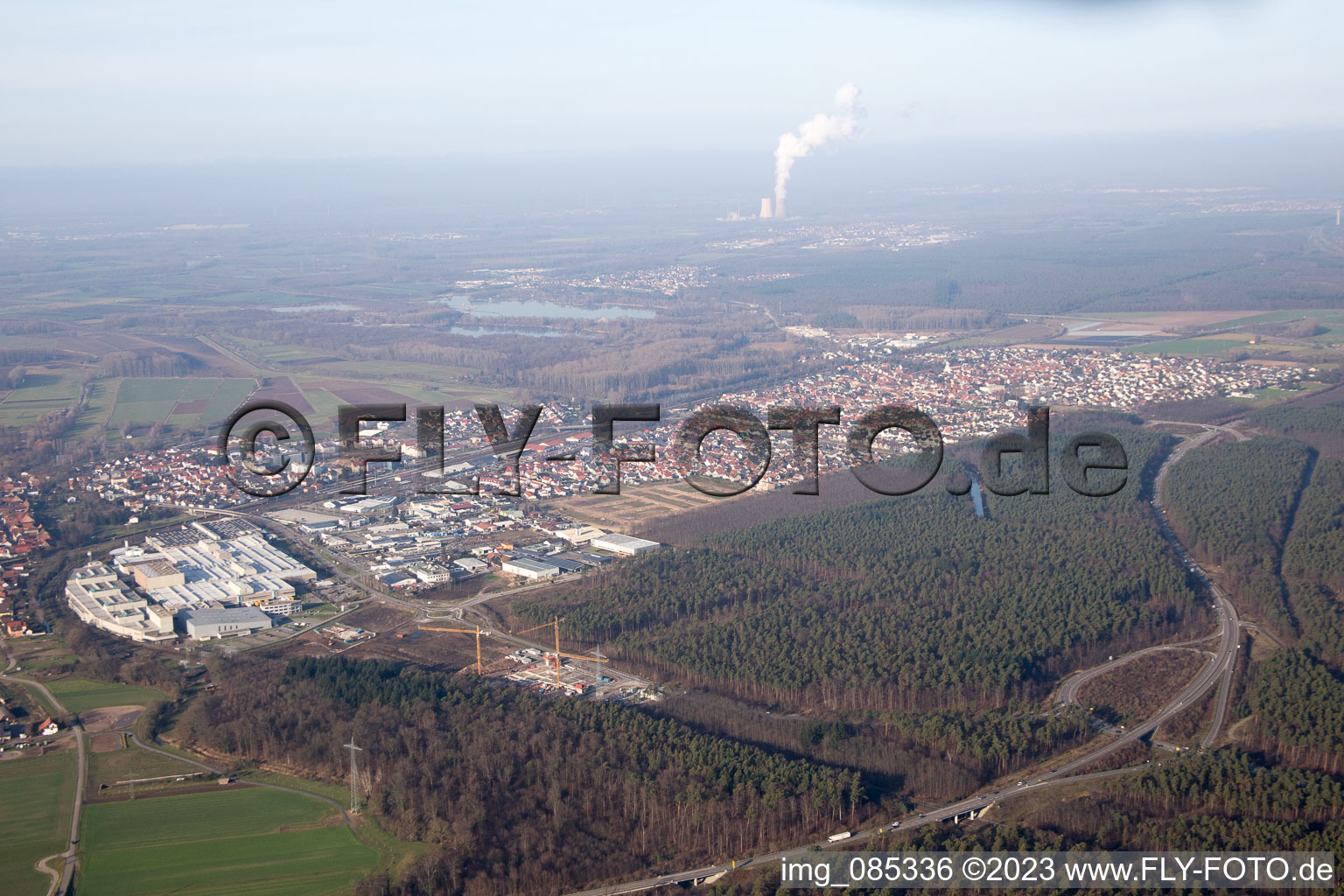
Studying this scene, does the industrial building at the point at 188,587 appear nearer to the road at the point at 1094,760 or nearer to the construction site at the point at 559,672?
the construction site at the point at 559,672

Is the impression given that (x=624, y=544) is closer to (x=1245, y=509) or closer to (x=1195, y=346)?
(x=1245, y=509)

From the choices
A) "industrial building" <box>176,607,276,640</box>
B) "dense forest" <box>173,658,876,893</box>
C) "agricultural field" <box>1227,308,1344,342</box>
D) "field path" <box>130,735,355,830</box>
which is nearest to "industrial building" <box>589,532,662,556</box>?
"industrial building" <box>176,607,276,640</box>

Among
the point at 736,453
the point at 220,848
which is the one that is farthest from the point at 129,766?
the point at 736,453

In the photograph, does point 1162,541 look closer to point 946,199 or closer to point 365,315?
point 365,315

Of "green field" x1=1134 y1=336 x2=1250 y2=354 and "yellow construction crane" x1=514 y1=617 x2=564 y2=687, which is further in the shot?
"green field" x1=1134 y1=336 x2=1250 y2=354

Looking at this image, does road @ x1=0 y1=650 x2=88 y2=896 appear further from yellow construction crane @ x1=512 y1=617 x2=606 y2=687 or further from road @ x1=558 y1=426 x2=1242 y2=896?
yellow construction crane @ x1=512 y1=617 x2=606 y2=687

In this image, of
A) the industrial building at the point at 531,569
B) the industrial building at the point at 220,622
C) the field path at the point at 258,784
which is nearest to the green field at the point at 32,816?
the field path at the point at 258,784

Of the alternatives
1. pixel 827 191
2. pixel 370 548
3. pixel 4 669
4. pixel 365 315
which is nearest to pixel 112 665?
pixel 4 669
